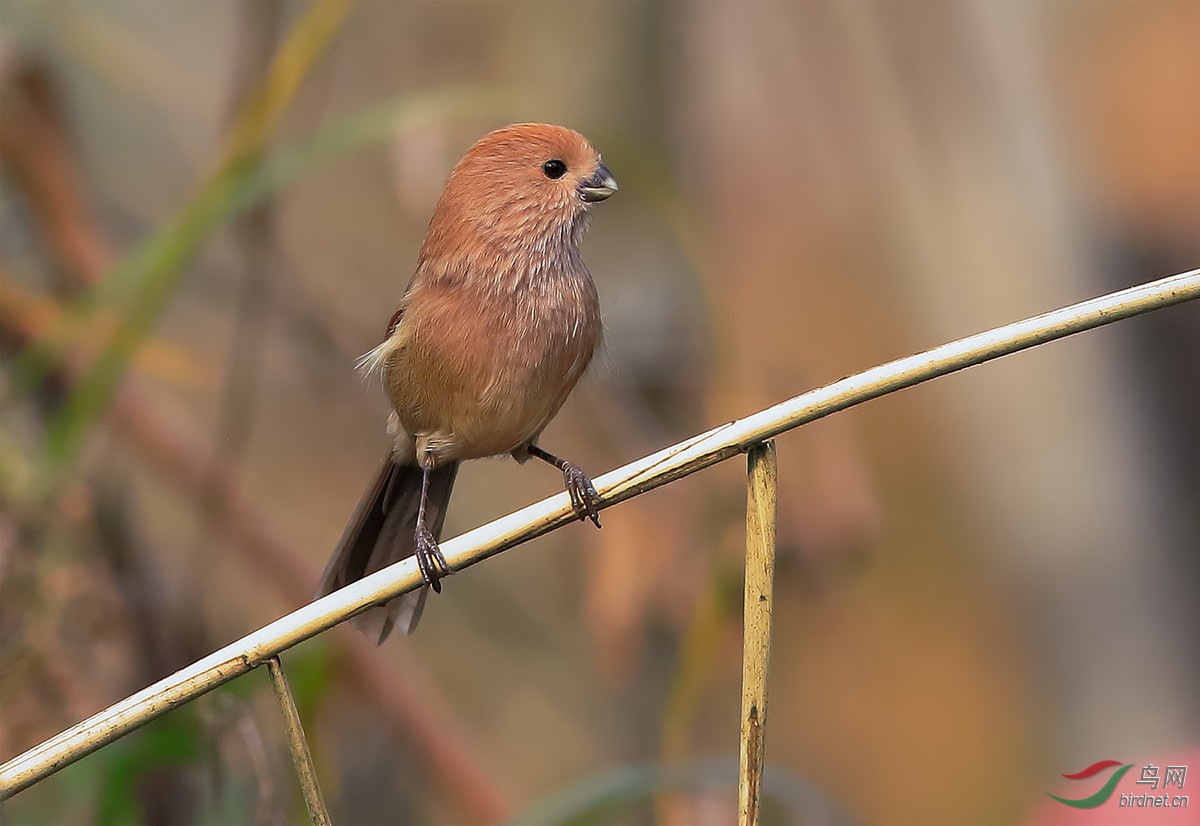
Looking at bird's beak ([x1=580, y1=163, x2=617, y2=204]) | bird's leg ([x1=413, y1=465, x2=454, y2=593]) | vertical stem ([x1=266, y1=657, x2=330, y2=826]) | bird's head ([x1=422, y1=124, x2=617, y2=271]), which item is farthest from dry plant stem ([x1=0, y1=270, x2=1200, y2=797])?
bird's beak ([x1=580, y1=163, x2=617, y2=204])

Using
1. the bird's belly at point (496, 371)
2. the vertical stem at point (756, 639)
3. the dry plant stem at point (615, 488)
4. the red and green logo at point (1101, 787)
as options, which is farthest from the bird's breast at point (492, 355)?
the red and green logo at point (1101, 787)

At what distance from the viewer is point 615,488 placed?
1.61 meters

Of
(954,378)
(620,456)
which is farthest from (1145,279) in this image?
(620,456)

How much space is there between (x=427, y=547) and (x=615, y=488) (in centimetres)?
95

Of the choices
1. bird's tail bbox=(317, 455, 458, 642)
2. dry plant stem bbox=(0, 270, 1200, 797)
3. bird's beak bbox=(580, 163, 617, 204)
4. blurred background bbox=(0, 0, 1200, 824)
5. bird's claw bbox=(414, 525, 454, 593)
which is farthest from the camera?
blurred background bbox=(0, 0, 1200, 824)

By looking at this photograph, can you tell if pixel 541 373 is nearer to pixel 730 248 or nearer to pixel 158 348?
pixel 158 348

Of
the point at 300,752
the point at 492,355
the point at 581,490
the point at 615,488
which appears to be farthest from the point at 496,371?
the point at 300,752

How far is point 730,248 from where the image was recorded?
5727mm

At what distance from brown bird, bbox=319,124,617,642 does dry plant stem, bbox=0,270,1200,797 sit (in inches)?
28.4

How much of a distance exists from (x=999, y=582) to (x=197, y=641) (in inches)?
103

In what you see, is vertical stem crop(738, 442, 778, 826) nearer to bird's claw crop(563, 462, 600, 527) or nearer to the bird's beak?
bird's claw crop(563, 462, 600, 527)

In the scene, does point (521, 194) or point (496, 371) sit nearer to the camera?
point (496, 371)

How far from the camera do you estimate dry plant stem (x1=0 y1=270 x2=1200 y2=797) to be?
1.41 meters

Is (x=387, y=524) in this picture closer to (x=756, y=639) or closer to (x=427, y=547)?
(x=427, y=547)
